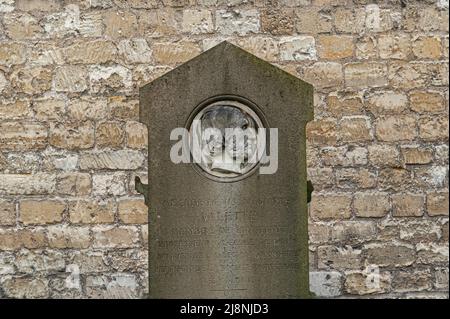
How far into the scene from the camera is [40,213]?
6.07 metres

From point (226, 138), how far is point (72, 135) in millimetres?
2684

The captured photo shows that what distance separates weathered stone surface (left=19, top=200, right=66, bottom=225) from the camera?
607 cm

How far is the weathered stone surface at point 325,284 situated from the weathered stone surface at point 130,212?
1384mm

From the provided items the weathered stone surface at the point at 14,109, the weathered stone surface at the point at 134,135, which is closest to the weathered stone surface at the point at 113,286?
the weathered stone surface at the point at 134,135

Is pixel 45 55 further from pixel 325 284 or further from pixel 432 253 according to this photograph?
pixel 432 253

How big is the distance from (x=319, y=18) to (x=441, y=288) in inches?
90.6

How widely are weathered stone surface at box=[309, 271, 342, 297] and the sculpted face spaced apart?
8.54 ft

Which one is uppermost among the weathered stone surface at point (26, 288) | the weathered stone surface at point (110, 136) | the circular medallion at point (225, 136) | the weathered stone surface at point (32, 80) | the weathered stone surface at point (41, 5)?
the weathered stone surface at point (41, 5)

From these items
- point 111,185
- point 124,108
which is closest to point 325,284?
point 111,185

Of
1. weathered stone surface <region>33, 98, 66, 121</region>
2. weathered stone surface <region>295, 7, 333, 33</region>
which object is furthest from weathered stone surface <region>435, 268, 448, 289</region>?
weathered stone surface <region>33, 98, 66, 121</region>

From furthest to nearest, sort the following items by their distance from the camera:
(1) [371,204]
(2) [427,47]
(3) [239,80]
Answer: (2) [427,47] < (1) [371,204] < (3) [239,80]

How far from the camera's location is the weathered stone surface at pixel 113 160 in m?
6.08

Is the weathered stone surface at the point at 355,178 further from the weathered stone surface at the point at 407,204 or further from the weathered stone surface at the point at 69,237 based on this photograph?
the weathered stone surface at the point at 69,237
